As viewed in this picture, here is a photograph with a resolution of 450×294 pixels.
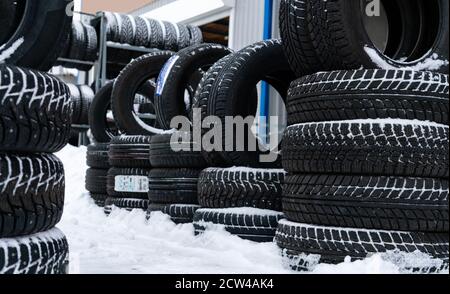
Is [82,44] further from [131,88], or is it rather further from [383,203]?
[383,203]

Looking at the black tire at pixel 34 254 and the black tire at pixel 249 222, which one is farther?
the black tire at pixel 249 222

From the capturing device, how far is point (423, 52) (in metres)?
2.63

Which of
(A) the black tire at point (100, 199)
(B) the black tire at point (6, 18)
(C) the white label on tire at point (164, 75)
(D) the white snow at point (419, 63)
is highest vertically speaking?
(B) the black tire at point (6, 18)

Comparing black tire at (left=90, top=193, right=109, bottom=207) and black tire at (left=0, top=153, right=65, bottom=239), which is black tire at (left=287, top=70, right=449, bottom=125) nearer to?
black tire at (left=0, top=153, right=65, bottom=239)

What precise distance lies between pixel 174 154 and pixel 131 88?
1235mm

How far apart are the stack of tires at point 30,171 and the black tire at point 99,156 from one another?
329 cm

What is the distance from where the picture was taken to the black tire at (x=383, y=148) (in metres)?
2.20

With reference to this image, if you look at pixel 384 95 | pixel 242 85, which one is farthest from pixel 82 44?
pixel 384 95

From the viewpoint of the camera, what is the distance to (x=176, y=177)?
376cm

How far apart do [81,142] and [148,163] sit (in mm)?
5894

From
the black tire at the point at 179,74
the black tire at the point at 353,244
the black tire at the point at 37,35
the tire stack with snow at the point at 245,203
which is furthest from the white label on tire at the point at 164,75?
the black tire at the point at 37,35

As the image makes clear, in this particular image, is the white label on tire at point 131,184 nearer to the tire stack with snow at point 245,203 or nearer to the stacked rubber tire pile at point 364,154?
the tire stack with snow at point 245,203

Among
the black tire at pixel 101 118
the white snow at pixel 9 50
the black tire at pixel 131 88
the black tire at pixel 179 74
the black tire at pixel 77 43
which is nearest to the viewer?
the white snow at pixel 9 50

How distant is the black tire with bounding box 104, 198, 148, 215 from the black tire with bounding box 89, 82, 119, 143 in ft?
3.25
